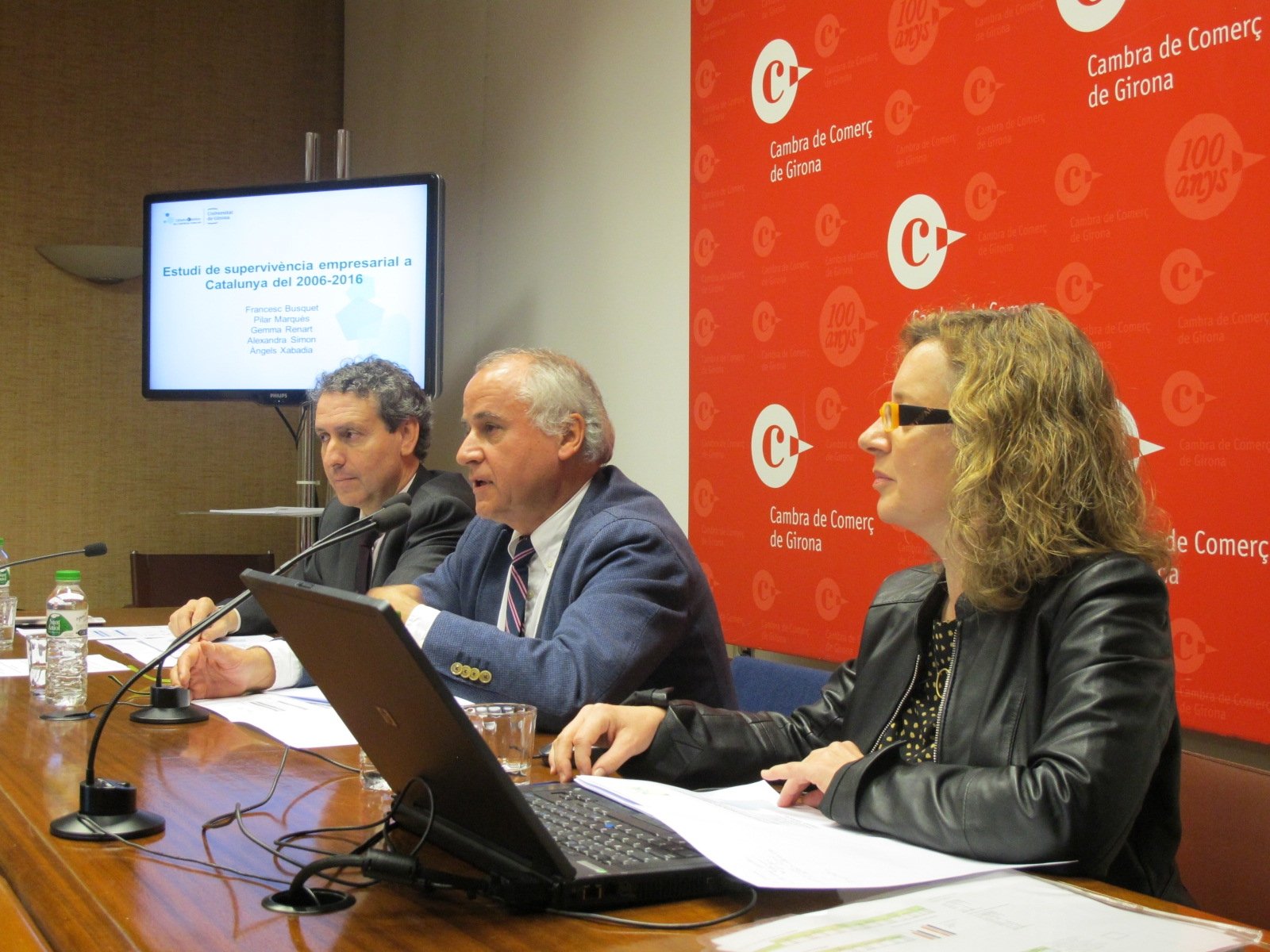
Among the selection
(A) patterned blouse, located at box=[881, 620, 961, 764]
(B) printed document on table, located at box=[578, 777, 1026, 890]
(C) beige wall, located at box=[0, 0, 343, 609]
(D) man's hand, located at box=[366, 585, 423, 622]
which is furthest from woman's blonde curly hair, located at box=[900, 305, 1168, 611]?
(C) beige wall, located at box=[0, 0, 343, 609]

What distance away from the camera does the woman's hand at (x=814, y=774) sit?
1386 mm

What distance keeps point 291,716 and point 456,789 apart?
995 mm

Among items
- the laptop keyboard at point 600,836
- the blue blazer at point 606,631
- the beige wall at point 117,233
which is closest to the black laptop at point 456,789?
the laptop keyboard at point 600,836

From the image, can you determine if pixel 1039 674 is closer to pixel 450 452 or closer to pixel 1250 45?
pixel 1250 45

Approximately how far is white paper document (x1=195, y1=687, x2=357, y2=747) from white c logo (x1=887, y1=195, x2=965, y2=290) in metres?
1.48

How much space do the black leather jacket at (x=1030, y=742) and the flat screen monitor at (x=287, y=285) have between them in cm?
263

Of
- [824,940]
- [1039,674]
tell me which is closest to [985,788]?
[1039,674]

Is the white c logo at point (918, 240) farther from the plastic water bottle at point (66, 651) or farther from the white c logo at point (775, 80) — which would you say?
the plastic water bottle at point (66, 651)

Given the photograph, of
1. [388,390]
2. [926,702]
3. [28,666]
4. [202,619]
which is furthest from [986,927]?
[388,390]

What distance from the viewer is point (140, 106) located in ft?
17.4

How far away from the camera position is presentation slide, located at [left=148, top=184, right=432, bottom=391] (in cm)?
419

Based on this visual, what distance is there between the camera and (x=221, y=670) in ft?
7.14

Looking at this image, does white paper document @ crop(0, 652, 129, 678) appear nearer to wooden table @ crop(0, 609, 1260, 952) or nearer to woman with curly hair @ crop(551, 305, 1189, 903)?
wooden table @ crop(0, 609, 1260, 952)

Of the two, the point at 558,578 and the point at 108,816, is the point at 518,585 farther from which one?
the point at 108,816
